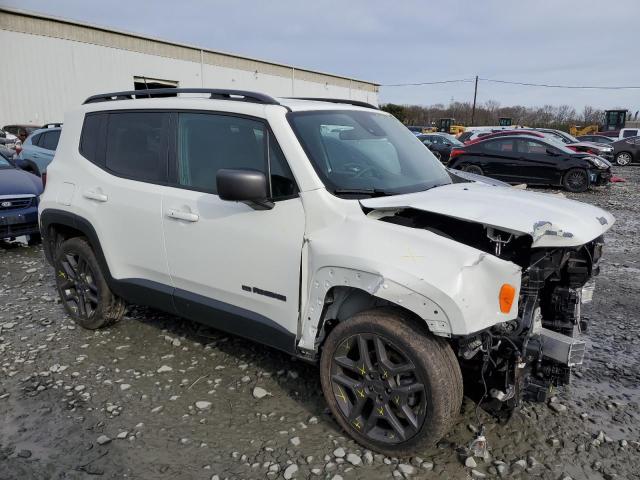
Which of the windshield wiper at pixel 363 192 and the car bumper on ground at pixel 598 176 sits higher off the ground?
the windshield wiper at pixel 363 192

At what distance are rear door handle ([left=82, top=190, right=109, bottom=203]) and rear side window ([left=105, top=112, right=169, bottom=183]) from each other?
213 millimetres

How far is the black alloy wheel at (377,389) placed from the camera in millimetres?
2615

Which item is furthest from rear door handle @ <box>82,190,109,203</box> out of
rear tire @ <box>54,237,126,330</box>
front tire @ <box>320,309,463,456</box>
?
front tire @ <box>320,309,463,456</box>

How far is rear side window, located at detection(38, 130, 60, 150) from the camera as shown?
436 inches

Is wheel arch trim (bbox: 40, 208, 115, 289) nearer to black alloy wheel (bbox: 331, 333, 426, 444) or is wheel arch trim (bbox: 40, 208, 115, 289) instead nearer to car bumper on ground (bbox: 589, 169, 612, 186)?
black alloy wheel (bbox: 331, 333, 426, 444)

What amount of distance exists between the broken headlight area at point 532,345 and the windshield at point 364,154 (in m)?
0.97

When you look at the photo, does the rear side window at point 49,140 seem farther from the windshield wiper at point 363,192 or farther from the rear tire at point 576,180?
the rear tire at point 576,180

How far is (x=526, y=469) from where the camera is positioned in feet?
8.82

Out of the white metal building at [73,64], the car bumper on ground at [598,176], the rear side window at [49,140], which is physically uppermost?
the white metal building at [73,64]

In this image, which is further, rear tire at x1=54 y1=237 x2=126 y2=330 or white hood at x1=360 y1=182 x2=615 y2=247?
rear tire at x1=54 y1=237 x2=126 y2=330

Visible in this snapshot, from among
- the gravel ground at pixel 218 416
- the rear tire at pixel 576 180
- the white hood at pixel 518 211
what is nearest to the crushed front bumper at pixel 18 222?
the gravel ground at pixel 218 416

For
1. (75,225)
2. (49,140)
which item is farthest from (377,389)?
(49,140)

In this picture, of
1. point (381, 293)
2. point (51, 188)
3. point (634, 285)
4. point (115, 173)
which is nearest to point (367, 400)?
point (381, 293)

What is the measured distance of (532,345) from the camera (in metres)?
2.73
